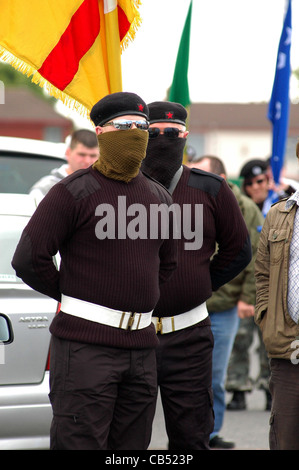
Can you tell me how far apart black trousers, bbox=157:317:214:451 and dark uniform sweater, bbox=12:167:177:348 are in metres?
0.63

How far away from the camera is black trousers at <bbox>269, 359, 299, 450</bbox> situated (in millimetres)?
4457

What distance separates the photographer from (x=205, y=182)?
484 cm

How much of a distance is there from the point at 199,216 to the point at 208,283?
0.36 m

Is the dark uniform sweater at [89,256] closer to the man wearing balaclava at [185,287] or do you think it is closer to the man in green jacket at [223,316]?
the man wearing balaclava at [185,287]

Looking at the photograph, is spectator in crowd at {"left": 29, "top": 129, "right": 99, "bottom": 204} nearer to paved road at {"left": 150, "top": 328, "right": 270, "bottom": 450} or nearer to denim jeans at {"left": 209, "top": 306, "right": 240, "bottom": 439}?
denim jeans at {"left": 209, "top": 306, "right": 240, "bottom": 439}

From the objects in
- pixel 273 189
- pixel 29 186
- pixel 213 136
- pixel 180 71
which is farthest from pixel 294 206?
pixel 213 136

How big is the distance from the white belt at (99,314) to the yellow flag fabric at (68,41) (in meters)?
1.47

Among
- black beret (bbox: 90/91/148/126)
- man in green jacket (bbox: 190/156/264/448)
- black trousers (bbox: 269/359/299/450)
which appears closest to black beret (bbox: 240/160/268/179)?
man in green jacket (bbox: 190/156/264/448)

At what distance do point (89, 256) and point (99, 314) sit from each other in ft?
0.83

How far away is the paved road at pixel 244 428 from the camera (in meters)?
6.85

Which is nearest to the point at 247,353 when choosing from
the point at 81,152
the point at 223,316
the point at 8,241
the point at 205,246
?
the point at 223,316

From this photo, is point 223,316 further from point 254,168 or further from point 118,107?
point 118,107

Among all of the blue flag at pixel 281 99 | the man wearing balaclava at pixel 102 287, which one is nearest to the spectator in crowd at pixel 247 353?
the blue flag at pixel 281 99

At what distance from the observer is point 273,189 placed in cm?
830
